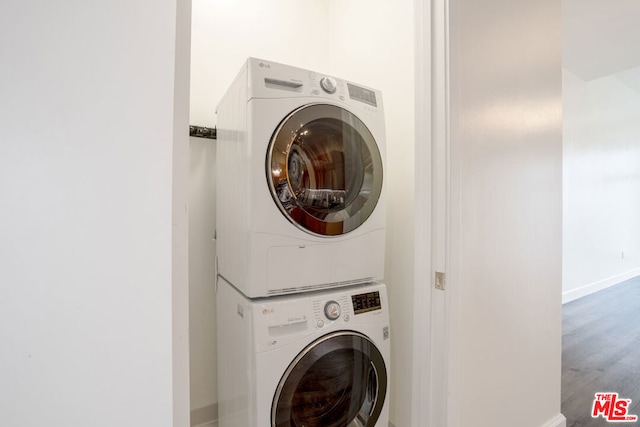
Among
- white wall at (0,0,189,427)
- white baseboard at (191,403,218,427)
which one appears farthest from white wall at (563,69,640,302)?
white wall at (0,0,189,427)

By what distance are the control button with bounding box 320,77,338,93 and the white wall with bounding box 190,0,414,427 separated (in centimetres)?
42

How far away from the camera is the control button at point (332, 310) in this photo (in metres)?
1.14

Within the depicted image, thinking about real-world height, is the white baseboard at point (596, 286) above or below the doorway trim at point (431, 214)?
below

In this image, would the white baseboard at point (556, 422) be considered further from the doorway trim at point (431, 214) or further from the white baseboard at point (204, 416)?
the white baseboard at point (204, 416)

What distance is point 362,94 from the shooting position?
130 centimetres

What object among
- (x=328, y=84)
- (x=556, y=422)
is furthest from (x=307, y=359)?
(x=556, y=422)

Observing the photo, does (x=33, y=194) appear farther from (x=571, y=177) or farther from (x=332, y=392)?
(x=571, y=177)

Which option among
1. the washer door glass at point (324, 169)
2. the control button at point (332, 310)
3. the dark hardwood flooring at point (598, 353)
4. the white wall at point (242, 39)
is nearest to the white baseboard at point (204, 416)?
the control button at point (332, 310)

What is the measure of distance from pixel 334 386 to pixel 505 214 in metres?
0.98

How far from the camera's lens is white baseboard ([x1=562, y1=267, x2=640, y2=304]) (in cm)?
372

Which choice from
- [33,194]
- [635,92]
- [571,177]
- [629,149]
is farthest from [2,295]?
[635,92]

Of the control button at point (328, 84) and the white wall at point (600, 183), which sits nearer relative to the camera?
the control button at point (328, 84)

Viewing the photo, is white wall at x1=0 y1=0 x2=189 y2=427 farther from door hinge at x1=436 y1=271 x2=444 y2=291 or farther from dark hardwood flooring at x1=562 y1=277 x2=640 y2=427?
dark hardwood flooring at x1=562 y1=277 x2=640 y2=427

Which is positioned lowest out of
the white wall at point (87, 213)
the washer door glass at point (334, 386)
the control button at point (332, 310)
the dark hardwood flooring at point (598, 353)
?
the dark hardwood flooring at point (598, 353)
